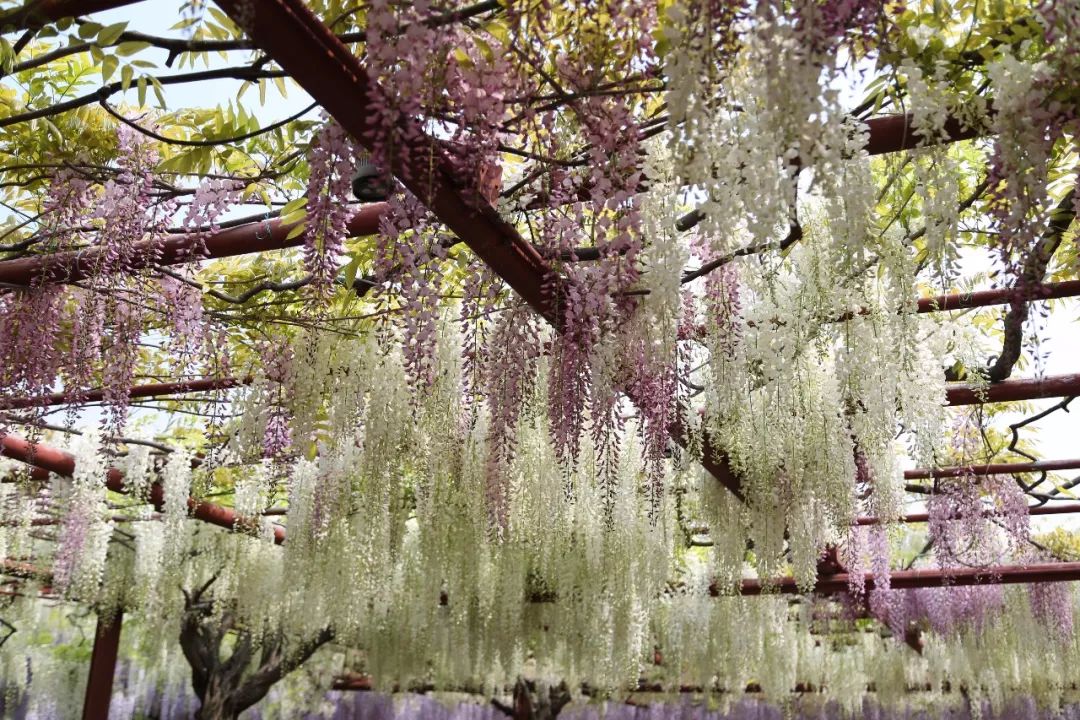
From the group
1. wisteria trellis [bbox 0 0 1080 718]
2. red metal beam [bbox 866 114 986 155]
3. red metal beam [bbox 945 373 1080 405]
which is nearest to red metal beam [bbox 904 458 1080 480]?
wisteria trellis [bbox 0 0 1080 718]

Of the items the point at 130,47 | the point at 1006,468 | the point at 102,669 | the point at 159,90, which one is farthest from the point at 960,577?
the point at 102,669

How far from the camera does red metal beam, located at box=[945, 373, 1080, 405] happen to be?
3.80m

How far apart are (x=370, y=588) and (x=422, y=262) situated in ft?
13.0

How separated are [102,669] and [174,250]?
630 cm

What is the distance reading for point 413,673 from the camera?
788cm

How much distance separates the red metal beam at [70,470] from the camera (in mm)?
4828

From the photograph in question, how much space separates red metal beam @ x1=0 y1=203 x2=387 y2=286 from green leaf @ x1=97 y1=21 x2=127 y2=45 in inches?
34.7

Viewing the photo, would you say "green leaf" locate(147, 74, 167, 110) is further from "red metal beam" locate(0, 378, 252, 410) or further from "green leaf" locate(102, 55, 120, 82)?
"red metal beam" locate(0, 378, 252, 410)

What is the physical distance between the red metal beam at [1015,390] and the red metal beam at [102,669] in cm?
691

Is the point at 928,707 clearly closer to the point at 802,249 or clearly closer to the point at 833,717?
the point at 833,717

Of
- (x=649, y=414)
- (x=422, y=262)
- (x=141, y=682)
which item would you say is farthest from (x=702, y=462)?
(x=141, y=682)

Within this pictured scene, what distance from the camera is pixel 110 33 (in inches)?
77.5

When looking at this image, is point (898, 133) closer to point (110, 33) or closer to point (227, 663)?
point (110, 33)

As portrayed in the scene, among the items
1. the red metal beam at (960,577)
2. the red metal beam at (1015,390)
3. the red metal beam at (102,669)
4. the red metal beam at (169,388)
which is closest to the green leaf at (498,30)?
the red metal beam at (1015,390)
